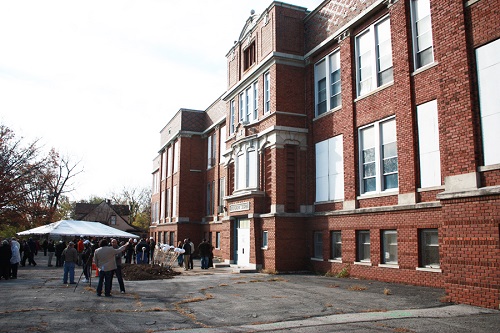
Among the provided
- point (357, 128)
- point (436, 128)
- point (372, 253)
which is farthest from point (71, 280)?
point (436, 128)

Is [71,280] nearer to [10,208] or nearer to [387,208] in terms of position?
[387,208]

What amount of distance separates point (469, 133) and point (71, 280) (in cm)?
1490

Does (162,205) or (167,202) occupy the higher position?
(167,202)

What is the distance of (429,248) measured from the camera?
49.6ft

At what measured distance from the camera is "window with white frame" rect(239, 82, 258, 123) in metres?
25.3

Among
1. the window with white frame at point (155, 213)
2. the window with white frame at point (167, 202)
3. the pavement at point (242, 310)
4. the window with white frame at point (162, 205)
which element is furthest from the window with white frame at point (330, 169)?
the window with white frame at point (155, 213)

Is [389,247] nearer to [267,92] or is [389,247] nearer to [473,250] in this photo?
[473,250]

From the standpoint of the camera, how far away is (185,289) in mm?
15438

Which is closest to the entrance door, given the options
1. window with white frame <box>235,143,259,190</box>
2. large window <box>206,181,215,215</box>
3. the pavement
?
window with white frame <box>235,143,259,190</box>

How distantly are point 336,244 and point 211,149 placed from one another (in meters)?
20.5

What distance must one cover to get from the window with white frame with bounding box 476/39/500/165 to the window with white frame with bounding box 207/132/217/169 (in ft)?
89.0

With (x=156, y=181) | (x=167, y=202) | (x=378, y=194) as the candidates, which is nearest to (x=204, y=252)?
(x=378, y=194)

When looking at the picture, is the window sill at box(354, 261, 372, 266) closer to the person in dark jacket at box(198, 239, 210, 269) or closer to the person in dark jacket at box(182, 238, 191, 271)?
the person in dark jacket at box(198, 239, 210, 269)

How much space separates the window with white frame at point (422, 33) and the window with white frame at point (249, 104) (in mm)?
10464
